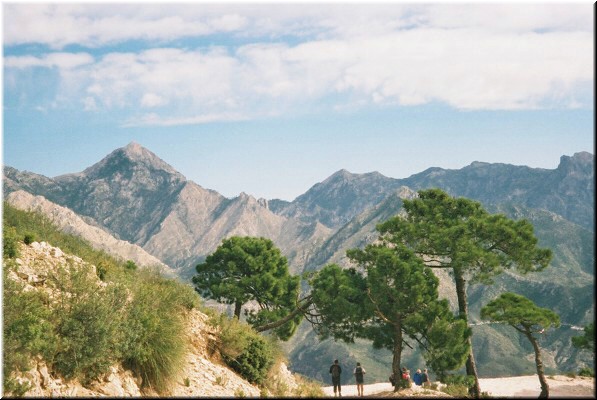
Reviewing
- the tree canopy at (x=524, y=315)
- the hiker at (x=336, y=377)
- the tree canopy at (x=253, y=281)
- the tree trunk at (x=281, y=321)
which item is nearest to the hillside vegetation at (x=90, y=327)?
the hiker at (x=336, y=377)

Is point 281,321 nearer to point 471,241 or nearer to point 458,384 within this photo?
point 458,384

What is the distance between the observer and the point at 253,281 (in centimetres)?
3500

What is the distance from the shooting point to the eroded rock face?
49.1 ft

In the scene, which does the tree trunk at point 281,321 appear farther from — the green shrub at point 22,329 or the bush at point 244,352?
→ the green shrub at point 22,329

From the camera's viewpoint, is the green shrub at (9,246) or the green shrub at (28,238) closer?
the green shrub at (9,246)

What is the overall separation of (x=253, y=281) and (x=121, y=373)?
59.8ft

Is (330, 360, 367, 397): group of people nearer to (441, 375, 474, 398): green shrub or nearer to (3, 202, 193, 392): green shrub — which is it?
(441, 375, 474, 398): green shrub

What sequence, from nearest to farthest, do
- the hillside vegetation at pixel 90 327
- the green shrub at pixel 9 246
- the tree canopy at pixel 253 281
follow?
the hillside vegetation at pixel 90 327, the green shrub at pixel 9 246, the tree canopy at pixel 253 281

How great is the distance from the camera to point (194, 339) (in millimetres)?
21547

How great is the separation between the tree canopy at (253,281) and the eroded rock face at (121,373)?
10891 millimetres

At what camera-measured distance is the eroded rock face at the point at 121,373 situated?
1498 centimetres

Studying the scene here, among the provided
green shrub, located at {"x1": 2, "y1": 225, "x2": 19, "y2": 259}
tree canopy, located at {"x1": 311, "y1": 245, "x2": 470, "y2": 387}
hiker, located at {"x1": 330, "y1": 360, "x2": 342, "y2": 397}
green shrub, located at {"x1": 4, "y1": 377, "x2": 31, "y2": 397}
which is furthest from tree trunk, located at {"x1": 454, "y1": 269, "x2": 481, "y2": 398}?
green shrub, located at {"x1": 2, "y1": 225, "x2": 19, "y2": 259}

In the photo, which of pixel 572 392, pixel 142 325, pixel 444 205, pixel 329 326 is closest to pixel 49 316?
pixel 142 325

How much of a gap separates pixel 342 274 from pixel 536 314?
9.03 meters
